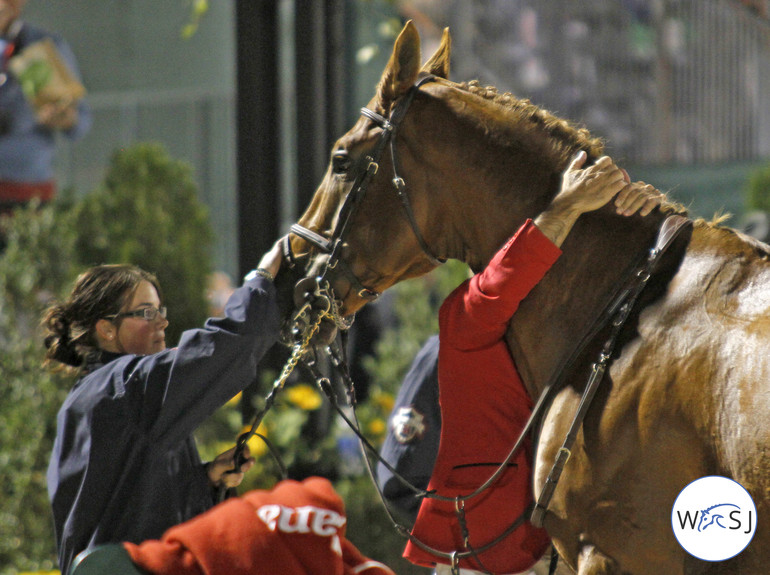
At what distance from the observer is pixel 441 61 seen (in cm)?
238

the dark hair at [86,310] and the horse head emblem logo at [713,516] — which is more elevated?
the dark hair at [86,310]

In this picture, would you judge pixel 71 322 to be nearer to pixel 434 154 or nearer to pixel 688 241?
pixel 434 154

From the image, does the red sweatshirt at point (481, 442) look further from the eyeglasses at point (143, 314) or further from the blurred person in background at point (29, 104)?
the blurred person in background at point (29, 104)

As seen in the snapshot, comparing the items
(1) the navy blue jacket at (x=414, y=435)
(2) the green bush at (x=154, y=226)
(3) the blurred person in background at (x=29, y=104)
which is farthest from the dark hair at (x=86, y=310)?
(3) the blurred person in background at (x=29, y=104)

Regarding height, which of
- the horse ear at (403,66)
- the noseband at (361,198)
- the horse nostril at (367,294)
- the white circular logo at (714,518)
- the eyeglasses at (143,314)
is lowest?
the white circular logo at (714,518)

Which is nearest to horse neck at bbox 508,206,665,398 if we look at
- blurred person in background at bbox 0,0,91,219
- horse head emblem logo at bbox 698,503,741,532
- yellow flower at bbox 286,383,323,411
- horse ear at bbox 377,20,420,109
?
horse head emblem logo at bbox 698,503,741,532

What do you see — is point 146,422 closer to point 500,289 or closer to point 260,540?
point 260,540

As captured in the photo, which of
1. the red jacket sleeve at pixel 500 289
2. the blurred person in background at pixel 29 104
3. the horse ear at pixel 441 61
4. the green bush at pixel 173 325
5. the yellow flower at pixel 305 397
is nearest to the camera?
the red jacket sleeve at pixel 500 289

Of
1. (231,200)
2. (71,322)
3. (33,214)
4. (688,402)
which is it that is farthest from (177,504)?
(231,200)

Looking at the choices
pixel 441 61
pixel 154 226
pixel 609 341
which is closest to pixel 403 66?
pixel 441 61

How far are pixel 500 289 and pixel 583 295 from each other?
222mm

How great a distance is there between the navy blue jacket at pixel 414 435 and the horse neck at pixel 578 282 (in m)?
0.65

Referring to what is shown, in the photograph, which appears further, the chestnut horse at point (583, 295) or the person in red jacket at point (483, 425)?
the person in red jacket at point (483, 425)

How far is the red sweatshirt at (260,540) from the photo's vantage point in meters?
1.89
